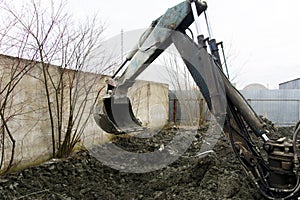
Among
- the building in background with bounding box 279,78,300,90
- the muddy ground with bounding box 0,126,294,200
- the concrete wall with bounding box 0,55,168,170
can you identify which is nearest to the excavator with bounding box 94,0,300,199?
the muddy ground with bounding box 0,126,294,200

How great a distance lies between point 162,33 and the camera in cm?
378

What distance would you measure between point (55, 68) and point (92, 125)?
5.86ft

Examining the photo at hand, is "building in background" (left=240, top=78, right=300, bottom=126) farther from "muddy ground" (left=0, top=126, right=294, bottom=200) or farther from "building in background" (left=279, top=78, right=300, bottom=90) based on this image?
"muddy ground" (left=0, top=126, right=294, bottom=200)

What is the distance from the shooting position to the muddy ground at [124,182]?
12.5 feet

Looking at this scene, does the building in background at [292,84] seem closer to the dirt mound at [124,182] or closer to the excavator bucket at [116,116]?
the dirt mound at [124,182]

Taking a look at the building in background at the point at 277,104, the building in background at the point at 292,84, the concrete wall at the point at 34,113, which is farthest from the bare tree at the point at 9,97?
the building in background at the point at 292,84

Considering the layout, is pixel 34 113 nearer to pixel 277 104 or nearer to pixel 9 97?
pixel 9 97

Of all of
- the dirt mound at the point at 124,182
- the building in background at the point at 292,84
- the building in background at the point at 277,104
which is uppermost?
the building in background at the point at 292,84

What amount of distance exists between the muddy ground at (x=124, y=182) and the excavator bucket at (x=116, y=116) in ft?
2.57

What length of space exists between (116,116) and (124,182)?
991mm

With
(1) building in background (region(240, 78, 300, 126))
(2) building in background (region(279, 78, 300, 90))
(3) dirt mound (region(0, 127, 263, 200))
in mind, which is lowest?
(3) dirt mound (region(0, 127, 263, 200))

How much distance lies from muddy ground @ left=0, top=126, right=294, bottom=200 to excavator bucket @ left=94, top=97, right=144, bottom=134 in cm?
78

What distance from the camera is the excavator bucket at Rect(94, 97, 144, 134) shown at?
4395 mm

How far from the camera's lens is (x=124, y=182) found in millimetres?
4695
